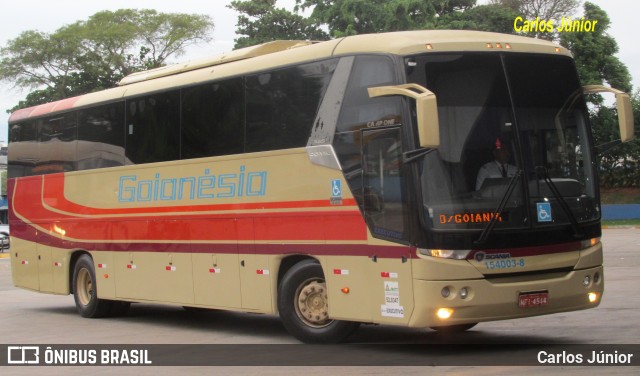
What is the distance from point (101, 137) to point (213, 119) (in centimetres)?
375

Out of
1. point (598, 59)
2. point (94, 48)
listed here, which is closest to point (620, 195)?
point (598, 59)

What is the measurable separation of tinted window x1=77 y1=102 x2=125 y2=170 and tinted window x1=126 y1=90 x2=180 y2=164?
1.09 feet

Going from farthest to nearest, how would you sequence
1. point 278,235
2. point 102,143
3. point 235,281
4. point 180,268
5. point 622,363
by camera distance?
point 102,143 → point 180,268 → point 235,281 → point 278,235 → point 622,363

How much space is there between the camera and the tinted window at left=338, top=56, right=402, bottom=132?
11453 millimetres

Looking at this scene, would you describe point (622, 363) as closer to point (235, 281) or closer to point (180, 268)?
point (235, 281)

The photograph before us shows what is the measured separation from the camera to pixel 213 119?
14.6m

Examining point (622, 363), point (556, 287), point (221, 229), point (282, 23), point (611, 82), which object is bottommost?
point (622, 363)

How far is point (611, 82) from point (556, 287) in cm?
5131

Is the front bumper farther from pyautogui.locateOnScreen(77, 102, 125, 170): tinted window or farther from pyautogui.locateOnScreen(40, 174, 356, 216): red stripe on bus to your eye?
pyautogui.locateOnScreen(77, 102, 125, 170): tinted window

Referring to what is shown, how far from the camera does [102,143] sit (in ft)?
57.9

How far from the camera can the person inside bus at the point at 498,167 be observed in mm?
11117

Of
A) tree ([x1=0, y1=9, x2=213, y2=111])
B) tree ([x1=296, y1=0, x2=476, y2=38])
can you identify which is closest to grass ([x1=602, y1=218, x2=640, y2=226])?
tree ([x1=296, y1=0, x2=476, y2=38])

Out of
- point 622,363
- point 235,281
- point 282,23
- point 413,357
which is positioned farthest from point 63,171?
point 282,23

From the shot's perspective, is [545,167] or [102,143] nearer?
[545,167]
